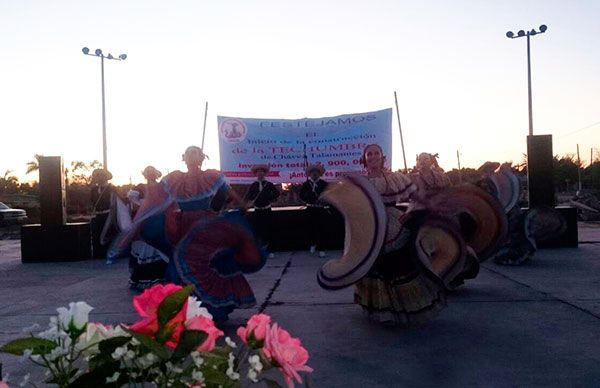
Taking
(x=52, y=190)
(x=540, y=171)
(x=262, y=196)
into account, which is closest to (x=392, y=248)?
(x=262, y=196)

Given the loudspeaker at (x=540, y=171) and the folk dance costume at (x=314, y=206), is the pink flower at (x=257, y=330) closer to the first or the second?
the folk dance costume at (x=314, y=206)

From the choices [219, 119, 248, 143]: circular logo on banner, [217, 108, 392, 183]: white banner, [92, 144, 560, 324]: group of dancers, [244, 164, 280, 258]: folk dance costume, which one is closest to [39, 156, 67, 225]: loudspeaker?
[217, 108, 392, 183]: white banner

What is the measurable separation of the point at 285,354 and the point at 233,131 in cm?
1436

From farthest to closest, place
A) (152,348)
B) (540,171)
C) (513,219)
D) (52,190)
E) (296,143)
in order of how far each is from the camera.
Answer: (296,143) → (52,190) → (540,171) → (513,219) → (152,348)

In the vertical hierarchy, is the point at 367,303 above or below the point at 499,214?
below

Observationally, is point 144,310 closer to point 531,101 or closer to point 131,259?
point 131,259

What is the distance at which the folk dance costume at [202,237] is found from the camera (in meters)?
6.11

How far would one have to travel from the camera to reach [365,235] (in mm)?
5574

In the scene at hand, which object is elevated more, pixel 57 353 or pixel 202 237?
pixel 57 353

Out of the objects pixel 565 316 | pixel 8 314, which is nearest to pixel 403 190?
pixel 565 316

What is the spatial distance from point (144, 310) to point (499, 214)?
234 inches

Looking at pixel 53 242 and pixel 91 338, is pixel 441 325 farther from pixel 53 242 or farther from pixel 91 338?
pixel 53 242

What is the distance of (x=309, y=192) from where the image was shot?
13.1m

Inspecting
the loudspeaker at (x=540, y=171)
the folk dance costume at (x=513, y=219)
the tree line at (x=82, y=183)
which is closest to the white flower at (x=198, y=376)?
the folk dance costume at (x=513, y=219)
